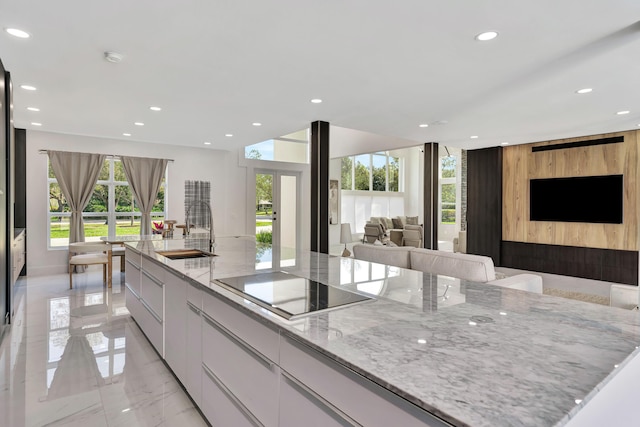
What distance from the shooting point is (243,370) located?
1471 mm

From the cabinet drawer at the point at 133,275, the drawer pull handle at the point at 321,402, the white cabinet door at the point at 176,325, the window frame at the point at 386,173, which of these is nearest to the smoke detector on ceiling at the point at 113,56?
the cabinet drawer at the point at 133,275

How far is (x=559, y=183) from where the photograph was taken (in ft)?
21.6

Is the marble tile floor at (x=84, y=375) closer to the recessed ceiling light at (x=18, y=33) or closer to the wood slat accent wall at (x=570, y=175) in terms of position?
the recessed ceiling light at (x=18, y=33)

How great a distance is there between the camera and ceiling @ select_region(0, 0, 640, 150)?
2.41 metres

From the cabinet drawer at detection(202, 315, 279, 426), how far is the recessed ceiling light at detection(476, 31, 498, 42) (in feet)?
8.80

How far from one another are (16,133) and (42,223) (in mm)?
1553

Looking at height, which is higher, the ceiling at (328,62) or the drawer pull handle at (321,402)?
the ceiling at (328,62)

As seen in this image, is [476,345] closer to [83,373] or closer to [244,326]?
[244,326]

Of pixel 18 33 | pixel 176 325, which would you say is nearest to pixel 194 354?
pixel 176 325

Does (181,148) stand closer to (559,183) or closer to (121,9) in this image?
(121,9)

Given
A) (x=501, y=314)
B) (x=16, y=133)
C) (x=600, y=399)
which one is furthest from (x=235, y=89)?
(x=16, y=133)

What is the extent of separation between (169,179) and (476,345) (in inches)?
297

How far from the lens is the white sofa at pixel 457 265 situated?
2.79 meters

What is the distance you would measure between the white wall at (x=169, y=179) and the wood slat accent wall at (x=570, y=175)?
18.8ft
